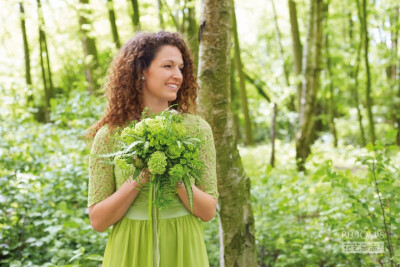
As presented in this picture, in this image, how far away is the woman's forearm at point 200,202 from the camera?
1.85m

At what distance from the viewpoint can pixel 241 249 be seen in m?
3.21

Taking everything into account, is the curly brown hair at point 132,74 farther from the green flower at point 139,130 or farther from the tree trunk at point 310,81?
the tree trunk at point 310,81

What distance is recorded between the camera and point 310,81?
29.0 feet

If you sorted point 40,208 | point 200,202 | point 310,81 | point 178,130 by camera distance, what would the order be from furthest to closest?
1. point 310,81
2. point 40,208
3. point 200,202
4. point 178,130

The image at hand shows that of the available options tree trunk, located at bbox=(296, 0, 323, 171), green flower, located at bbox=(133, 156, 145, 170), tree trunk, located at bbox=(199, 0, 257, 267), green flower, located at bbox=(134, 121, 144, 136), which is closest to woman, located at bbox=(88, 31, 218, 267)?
green flower, located at bbox=(133, 156, 145, 170)

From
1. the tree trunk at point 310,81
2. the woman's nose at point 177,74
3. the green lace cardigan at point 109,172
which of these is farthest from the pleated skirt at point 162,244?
the tree trunk at point 310,81

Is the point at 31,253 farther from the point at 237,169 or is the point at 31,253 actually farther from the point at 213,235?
the point at 237,169

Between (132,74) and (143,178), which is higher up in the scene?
(132,74)

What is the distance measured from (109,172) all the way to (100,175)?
5cm

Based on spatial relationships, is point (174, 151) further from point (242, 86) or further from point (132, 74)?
point (242, 86)

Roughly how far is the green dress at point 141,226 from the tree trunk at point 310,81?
22.7 feet

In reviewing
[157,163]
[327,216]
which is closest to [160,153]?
[157,163]

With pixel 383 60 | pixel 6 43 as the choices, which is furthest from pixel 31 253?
pixel 6 43

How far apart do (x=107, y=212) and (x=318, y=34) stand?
800 centimetres
